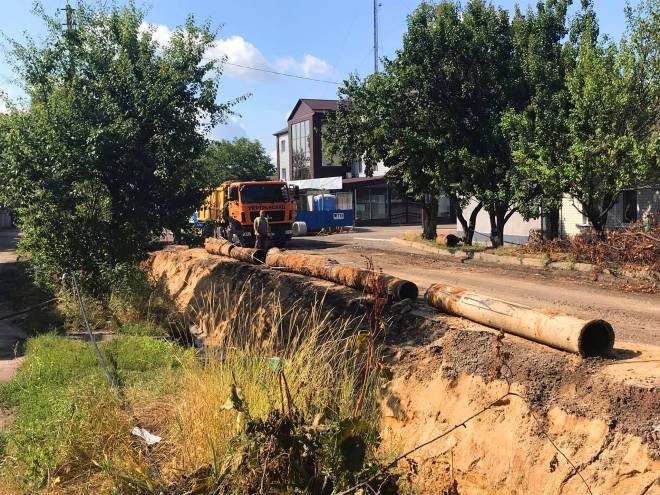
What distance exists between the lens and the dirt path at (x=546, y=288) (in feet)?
28.7

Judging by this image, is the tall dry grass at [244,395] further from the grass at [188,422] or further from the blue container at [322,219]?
the blue container at [322,219]

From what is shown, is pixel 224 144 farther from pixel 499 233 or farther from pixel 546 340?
pixel 546 340

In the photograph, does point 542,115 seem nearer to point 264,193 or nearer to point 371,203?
point 264,193

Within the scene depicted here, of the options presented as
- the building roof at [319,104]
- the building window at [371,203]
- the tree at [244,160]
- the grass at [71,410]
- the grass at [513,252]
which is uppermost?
the building roof at [319,104]

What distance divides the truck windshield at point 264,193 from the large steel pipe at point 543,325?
17.3 m

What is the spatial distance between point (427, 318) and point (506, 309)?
1.07 metres

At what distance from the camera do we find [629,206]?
17.7 m

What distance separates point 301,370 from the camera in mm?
4391

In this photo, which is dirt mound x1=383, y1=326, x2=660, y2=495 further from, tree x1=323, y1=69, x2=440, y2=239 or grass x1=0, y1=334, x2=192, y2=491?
tree x1=323, y1=69, x2=440, y2=239

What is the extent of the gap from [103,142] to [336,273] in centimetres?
500

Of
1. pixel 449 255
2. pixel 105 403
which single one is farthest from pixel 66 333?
pixel 449 255

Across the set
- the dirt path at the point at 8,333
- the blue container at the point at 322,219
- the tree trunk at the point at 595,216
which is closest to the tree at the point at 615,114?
the tree trunk at the point at 595,216

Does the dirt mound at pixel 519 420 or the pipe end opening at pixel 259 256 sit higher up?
the pipe end opening at pixel 259 256

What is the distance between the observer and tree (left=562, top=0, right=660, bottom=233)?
44.8ft
